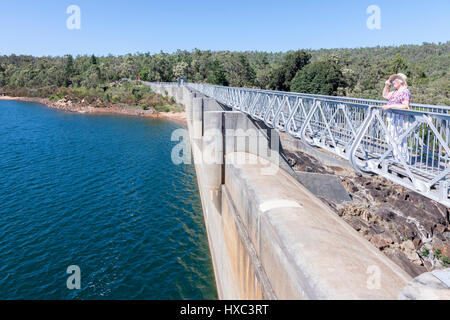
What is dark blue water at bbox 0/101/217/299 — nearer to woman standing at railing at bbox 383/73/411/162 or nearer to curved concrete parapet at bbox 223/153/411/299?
curved concrete parapet at bbox 223/153/411/299

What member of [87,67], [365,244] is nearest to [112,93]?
[87,67]

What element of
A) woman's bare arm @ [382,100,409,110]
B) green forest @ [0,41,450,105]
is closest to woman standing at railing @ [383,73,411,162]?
woman's bare arm @ [382,100,409,110]

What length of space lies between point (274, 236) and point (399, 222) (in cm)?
1676

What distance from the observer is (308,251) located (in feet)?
15.0

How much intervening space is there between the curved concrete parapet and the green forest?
36.0 meters

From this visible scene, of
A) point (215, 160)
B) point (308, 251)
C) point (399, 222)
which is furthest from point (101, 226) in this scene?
point (399, 222)

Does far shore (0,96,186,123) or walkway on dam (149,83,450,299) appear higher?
far shore (0,96,186,123)

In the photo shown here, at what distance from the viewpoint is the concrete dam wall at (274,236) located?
4.11 meters

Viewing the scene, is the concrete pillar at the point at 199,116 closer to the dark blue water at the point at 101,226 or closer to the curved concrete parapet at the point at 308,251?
the dark blue water at the point at 101,226

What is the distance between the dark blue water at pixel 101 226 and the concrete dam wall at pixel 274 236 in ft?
8.61

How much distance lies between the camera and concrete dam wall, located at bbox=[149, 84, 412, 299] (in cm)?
411

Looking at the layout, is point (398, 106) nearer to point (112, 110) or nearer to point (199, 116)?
point (199, 116)

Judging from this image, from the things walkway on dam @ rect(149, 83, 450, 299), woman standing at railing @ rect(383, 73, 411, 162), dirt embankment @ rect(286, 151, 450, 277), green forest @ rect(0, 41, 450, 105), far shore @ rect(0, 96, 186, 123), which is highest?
green forest @ rect(0, 41, 450, 105)

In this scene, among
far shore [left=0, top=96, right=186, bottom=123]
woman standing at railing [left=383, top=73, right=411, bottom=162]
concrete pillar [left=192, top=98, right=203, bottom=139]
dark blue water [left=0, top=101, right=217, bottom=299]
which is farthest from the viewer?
far shore [left=0, top=96, right=186, bottom=123]
